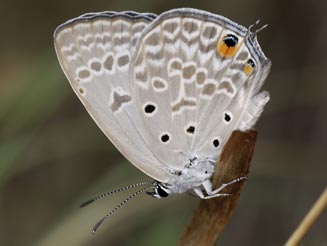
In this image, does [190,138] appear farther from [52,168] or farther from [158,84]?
[52,168]

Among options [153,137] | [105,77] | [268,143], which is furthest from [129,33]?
[268,143]

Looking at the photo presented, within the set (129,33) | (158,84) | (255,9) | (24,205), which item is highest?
(129,33)

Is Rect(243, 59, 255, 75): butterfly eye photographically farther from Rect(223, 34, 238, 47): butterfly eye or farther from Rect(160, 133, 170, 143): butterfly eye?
Rect(160, 133, 170, 143): butterfly eye

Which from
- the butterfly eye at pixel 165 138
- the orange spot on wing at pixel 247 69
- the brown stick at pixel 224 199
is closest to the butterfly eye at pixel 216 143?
the butterfly eye at pixel 165 138

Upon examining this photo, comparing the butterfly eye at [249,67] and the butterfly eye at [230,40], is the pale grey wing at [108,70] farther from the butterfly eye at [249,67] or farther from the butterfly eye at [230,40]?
the butterfly eye at [249,67]

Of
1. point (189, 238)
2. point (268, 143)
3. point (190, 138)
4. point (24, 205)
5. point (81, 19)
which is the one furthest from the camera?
point (24, 205)

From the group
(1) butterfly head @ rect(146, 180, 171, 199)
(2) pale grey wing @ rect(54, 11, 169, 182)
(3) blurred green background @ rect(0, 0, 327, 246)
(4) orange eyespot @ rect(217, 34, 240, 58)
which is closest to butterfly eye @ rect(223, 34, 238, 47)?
(4) orange eyespot @ rect(217, 34, 240, 58)

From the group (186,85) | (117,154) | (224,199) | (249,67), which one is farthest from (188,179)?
(117,154)
